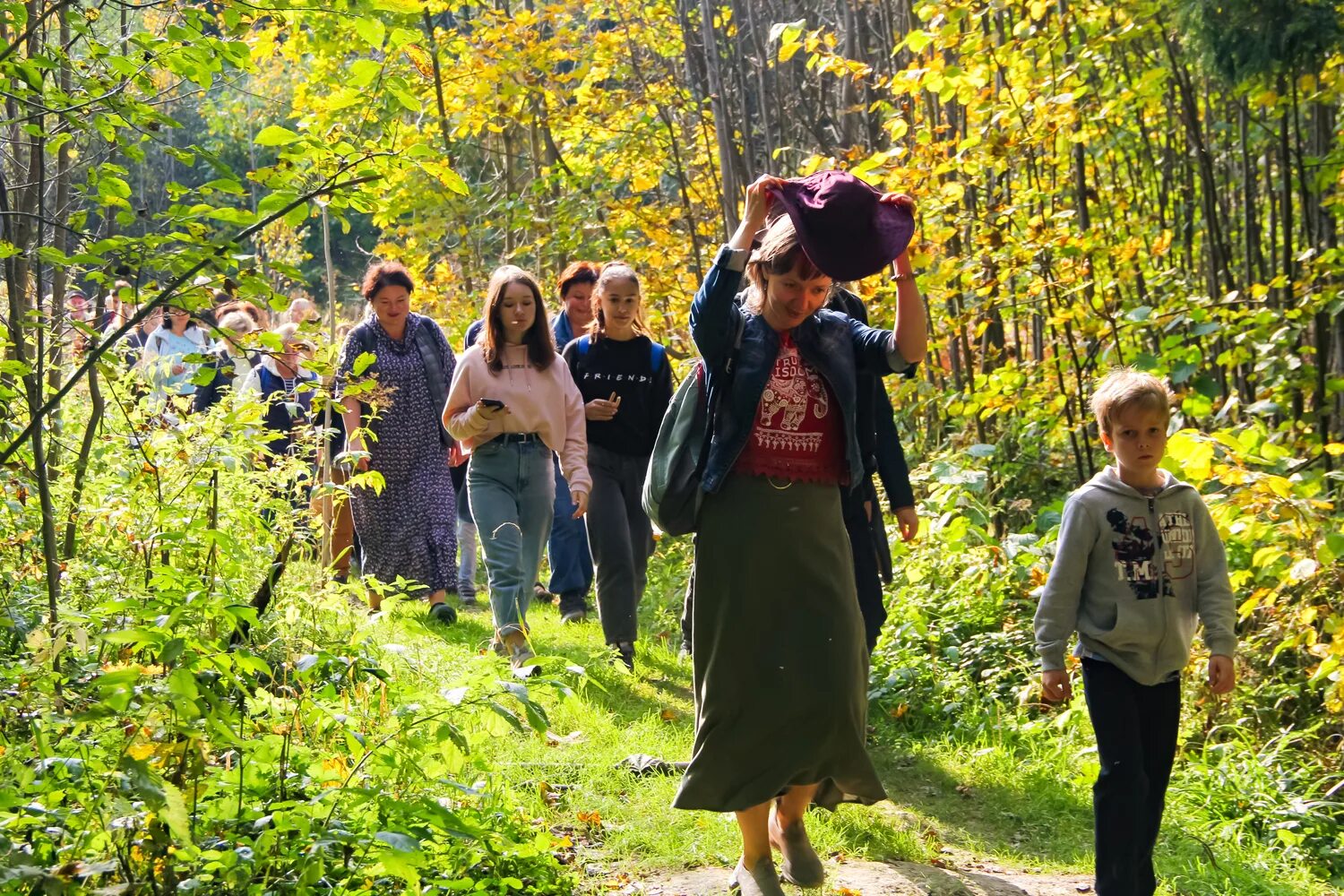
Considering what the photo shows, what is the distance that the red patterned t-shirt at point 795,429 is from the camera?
4.21 meters

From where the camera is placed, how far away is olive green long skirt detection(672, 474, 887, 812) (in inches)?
164

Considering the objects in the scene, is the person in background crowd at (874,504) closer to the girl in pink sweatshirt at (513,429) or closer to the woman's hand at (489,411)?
the girl in pink sweatshirt at (513,429)

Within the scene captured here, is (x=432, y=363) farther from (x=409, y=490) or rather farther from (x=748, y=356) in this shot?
(x=748, y=356)

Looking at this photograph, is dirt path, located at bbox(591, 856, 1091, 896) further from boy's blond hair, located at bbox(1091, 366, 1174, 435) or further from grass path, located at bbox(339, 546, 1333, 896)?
boy's blond hair, located at bbox(1091, 366, 1174, 435)

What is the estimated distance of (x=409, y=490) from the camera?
8.47m

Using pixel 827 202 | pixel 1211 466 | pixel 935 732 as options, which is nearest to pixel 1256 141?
pixel 1211 466

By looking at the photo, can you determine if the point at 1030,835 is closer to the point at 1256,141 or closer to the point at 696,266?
the point at 1256,141

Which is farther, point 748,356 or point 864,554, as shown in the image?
point 864,554

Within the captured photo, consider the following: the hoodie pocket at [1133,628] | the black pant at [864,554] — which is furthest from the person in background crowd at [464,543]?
the hoodie pocket at [1133,628]

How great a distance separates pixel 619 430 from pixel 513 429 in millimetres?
650

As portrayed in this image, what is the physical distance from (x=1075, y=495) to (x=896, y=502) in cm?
73

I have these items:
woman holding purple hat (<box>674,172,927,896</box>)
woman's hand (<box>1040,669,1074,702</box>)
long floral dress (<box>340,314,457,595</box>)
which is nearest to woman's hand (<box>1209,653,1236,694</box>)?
woman's hand (<box>1040,669,1074,702</box>)

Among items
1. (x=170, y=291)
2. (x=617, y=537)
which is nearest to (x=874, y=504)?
(x=170, y=291)

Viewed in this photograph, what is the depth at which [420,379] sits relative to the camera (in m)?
8.39
